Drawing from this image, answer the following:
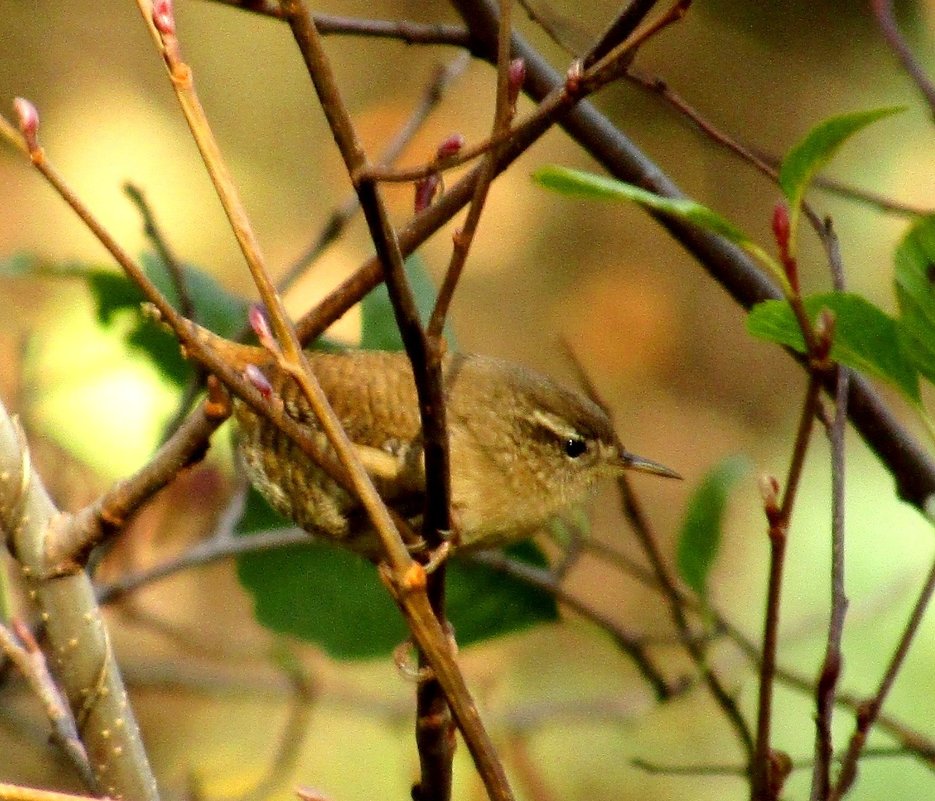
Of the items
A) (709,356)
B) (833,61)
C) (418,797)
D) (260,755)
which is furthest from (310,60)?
(833,61)

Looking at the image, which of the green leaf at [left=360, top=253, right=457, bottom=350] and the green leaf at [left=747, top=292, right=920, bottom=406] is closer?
the green leaf at [left=747, top=292, right=920, bottom=406]

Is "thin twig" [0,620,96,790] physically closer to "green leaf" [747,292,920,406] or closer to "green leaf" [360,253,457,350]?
"green leaf" [360,253,457,350]

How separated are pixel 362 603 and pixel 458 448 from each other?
1.20ft

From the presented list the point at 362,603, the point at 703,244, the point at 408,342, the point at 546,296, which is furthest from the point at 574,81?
the point at 546,296

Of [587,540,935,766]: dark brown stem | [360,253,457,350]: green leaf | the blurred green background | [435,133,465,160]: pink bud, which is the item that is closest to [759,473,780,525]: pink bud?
[587,540,935,766]: dark brown stem

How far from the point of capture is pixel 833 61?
18.0ft

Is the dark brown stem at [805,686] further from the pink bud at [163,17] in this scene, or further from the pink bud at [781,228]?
the pink bud at [163,17]

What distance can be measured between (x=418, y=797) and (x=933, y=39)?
3.71m

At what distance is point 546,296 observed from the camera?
5.36 metres

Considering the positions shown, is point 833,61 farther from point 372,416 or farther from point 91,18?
point 372,416

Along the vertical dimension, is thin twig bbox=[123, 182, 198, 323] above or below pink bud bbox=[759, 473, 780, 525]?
above

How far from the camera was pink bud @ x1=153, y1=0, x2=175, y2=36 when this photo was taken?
3.71ft

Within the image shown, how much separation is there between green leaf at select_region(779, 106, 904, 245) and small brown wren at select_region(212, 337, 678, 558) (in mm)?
732

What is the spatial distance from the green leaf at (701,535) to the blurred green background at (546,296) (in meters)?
1.35
